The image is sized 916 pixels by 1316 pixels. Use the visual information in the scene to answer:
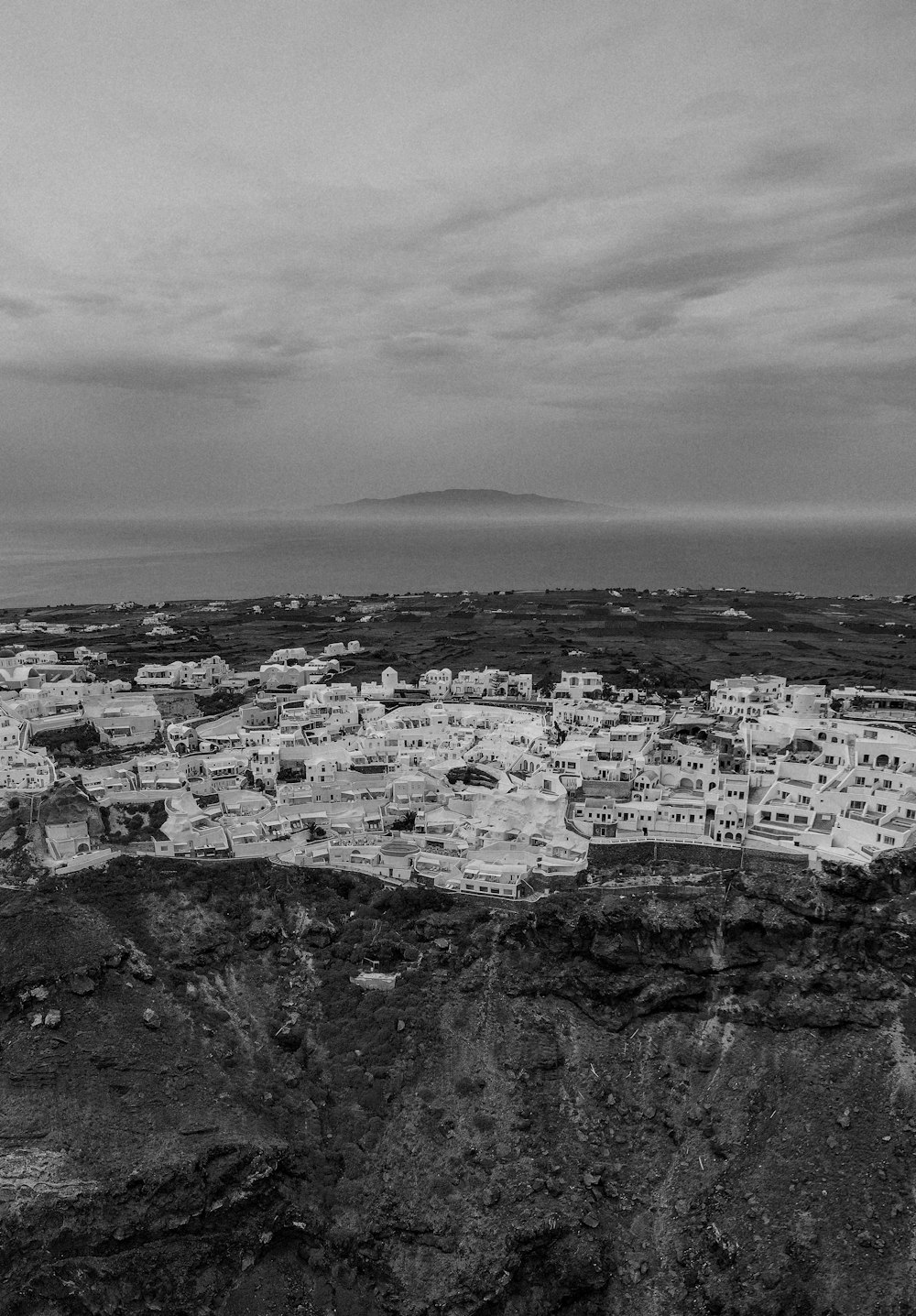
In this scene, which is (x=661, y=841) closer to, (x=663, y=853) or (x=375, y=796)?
(x=663, y=853)

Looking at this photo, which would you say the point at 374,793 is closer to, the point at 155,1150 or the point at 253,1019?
the point at 253,1019

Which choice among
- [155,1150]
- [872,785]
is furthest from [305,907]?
[872,785]

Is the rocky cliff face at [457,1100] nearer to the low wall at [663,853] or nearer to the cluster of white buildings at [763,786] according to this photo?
the low wall at [663,853]

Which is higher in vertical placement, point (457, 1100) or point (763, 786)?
point (763, 786)

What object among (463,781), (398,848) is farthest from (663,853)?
(398,848)

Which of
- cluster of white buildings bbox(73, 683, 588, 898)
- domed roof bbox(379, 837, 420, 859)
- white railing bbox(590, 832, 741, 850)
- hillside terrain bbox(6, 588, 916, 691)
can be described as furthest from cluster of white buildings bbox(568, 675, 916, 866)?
hillside terrain bbox(6, 588, 916, 691)

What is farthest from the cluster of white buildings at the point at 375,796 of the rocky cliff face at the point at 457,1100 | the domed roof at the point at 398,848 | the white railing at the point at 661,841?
the rocky cliff face at the point at 457,1100
